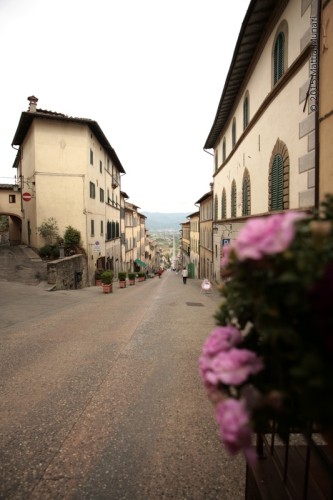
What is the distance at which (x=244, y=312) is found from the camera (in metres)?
1.44

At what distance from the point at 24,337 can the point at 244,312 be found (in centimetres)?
776

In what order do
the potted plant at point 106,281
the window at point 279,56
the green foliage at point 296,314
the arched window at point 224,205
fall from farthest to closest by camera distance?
the potted plant at point 106,281 < the arched window at point 224,205 < the window at point 279,56 < the green foliage at point 296,314

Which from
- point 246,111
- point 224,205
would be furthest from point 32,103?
point 246,111

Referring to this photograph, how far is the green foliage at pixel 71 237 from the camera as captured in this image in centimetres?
2177

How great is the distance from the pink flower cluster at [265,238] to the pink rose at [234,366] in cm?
42

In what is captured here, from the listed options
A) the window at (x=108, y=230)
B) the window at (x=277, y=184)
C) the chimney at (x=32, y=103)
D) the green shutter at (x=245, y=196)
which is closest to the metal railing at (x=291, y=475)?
the window at (x=277, y=184)

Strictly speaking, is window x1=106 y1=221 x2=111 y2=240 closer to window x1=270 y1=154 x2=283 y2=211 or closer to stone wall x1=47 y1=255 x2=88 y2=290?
stone wall x1=47 y1=255 x2=88 y2=290

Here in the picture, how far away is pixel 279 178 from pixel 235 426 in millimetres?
8857

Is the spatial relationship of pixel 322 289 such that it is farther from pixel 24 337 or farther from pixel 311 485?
pixel 24 337

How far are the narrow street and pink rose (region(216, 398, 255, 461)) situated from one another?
96.1 inches

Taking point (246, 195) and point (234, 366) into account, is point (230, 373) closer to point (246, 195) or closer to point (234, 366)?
point (234, 366)

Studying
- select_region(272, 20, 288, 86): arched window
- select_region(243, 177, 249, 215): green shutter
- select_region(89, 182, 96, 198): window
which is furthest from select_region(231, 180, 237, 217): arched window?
select_region(89, 182, 96, 198): window

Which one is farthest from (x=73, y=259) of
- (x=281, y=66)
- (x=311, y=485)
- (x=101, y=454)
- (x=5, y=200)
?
(x=311, y=485)

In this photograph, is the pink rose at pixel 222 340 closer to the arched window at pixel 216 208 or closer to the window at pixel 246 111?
the window at pixel 246 111
